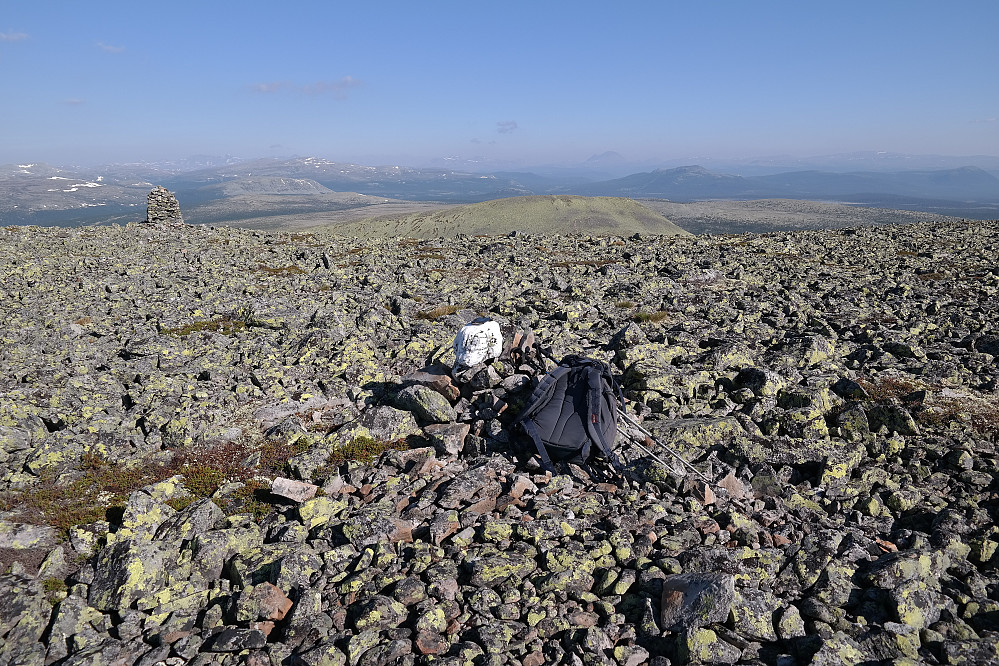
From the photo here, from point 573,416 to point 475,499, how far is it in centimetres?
238

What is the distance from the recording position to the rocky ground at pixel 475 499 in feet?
19.2

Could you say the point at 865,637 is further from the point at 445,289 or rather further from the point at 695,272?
the point at 695,272

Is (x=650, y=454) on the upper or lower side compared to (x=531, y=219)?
lower

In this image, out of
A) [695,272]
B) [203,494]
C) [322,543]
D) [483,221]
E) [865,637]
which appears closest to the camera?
[865,637]

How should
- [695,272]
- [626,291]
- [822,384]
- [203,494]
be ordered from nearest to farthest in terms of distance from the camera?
[203,494] → [822,384] → [626,291] → [695,272]

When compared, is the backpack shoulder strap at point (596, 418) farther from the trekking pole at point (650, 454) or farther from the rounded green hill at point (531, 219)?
the rounded green hill at point (531, 219)

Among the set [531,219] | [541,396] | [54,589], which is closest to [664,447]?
[541,396]

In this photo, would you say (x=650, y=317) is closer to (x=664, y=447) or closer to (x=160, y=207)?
(x=664, y=447)

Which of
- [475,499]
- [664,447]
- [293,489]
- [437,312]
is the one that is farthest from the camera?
[437,312]

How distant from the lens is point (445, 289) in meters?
27.1

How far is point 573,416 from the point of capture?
30.8 ft

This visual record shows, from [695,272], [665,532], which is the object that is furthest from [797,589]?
[695,272]

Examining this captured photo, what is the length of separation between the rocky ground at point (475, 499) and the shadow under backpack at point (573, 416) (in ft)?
1.95

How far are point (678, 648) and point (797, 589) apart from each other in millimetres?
2097
